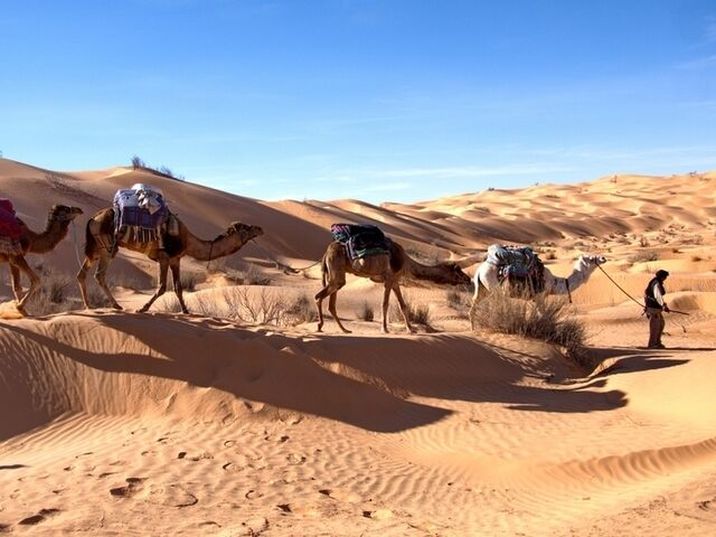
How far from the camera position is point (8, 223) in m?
11.9

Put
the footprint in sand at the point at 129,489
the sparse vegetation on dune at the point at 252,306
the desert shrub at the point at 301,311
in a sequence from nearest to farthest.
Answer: the footprint in sand at the point at 129,489 → the sparse vegetation on dune at the point at 252,306 → the desert shrub at the point at 301,311

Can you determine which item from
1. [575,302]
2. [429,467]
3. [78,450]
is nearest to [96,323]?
[78,450]

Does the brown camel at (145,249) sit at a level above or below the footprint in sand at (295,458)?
above

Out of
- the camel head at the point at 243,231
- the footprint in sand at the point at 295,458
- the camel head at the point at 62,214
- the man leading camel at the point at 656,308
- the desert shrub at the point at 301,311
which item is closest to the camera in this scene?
the footprint in sand at the point at 295,458

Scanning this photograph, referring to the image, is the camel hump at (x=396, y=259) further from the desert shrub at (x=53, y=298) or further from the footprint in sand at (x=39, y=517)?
the footprint in sand at (x=39, y=517)

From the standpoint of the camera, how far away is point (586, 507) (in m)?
6.95

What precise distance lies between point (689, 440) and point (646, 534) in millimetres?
3740

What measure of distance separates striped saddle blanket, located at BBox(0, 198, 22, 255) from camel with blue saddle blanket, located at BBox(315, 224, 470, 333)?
5.17 metres

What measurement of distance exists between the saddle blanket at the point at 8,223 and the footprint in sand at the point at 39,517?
21.5ft

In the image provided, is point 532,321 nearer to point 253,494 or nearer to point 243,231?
point 243,231

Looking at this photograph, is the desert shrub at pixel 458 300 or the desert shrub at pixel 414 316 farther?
the desert shrub at pixel 458 300

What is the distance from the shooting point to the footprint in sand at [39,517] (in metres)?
6.12

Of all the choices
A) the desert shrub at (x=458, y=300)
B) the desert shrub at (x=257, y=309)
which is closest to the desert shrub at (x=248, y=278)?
the desert shrub at (x=257, y=309)

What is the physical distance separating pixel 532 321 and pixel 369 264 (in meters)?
3.21
